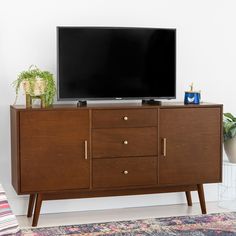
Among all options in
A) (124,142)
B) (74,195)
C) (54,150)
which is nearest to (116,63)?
(124,142)

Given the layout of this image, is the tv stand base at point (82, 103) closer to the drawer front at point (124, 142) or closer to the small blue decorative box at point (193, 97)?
the drawer front at point (124, 142)

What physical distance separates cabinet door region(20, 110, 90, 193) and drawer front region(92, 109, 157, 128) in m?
0.09

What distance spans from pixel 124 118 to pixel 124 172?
0.39 metres

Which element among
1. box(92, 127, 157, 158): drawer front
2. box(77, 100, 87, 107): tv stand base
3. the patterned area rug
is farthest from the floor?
box(77, 100, 87, 107): tv stand base

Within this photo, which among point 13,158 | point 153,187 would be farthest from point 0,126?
point 153,187

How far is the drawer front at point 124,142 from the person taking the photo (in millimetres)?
4230

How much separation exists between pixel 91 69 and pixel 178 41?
0.86 meters

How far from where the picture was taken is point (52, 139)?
413 cm

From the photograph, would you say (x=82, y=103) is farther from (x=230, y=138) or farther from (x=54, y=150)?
(x=230, y=138)

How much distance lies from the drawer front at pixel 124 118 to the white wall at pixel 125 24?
23.2 inches

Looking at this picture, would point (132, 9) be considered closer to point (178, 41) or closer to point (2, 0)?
point (178, 41)

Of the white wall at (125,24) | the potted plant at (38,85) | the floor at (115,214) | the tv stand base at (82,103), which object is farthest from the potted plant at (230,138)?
the potted plant at (38,85)

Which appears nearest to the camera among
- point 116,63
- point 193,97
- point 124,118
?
point 124,118

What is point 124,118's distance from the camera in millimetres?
4266
